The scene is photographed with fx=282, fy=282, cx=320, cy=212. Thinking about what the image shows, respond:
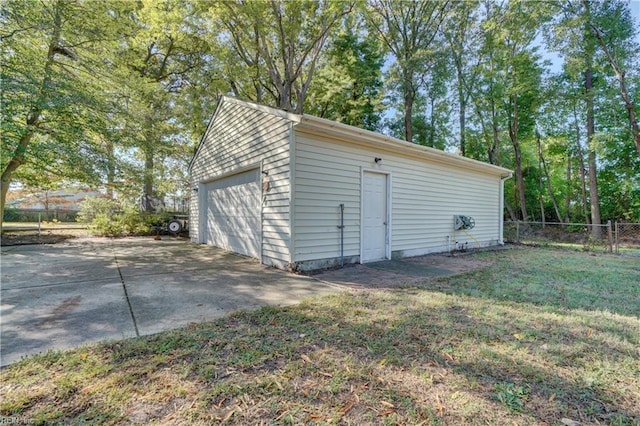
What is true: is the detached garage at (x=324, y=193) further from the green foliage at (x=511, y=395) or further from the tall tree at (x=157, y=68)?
the green foliage at (x=511, y=395)

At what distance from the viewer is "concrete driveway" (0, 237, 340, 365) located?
263cm

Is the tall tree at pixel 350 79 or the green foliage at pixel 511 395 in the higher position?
the tall tree at pixel 350 79

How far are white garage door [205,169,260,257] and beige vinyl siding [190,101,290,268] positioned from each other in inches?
12.5

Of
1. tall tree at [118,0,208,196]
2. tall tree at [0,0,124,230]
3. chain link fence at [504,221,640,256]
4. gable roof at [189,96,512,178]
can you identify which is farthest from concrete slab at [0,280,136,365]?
chain link fence at [504,221,640,256]

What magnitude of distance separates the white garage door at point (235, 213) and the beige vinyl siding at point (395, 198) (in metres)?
1.50

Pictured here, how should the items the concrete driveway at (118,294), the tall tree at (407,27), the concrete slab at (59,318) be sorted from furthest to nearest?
the tall tree at (407,27)
the concrete driveway at (118,294)
the concrete slab at (59,318)

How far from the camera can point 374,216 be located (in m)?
6.29

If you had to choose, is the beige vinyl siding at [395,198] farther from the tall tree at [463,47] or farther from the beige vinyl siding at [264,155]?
the tall tree at [463,47]

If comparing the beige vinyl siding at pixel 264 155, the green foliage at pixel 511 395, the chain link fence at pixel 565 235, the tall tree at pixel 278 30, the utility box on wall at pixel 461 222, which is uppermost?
the tall tree at pixel 278 30

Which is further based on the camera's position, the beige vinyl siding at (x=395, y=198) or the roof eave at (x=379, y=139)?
the beige vinyl siding at (x=395, y=198)

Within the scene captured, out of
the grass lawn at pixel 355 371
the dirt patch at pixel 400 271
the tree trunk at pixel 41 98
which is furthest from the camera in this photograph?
the tree trunk at pixel 41 98

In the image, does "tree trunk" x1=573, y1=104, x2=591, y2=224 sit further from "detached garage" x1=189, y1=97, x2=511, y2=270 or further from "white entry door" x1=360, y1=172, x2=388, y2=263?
"white entry door" x1=360, y1=172, x2=388, y2=263

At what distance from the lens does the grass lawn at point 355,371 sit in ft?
5.31

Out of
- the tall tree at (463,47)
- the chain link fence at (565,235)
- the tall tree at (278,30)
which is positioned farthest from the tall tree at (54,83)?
the chain link fence at (565,235)
